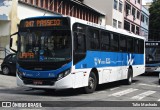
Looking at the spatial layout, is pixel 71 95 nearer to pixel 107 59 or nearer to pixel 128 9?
pixel 107 59

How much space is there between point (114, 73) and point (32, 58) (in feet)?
18.3

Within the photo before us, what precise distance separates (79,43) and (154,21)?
243 feet

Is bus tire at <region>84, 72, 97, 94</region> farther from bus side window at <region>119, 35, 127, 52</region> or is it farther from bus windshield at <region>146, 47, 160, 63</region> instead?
bus windshield at <region>146, 47, 160, 63</region>

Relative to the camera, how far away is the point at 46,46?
14.3m

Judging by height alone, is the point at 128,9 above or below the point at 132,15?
above

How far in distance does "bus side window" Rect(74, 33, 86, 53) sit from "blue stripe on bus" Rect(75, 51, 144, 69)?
1.37ft

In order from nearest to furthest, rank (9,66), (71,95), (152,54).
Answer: (71,95)
(9,66)
(152,54)

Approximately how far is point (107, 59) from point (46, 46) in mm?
4193

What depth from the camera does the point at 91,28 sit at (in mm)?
15953

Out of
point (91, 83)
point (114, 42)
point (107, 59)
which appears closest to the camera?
point (91, 83)

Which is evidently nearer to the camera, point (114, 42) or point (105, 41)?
point (105, 41)

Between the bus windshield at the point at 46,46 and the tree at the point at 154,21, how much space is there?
235 ft

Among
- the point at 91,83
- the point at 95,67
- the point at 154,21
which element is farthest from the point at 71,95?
the point at 154,21

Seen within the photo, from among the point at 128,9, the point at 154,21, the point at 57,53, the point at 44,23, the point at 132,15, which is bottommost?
the point at 57,53
